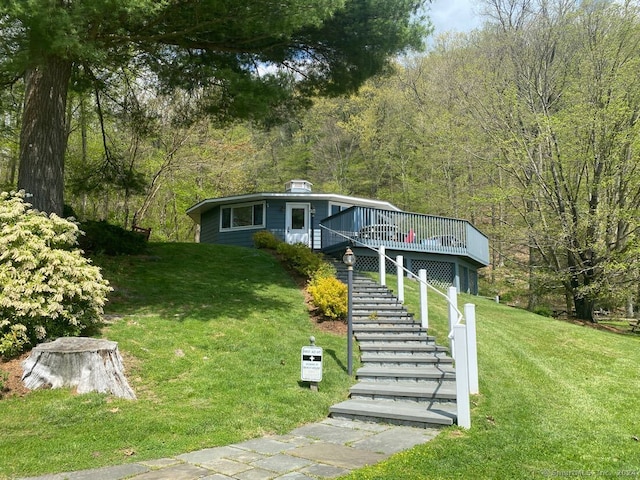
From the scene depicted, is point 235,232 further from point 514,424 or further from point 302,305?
point 514,424

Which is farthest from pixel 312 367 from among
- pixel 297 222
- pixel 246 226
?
pixel 246 226

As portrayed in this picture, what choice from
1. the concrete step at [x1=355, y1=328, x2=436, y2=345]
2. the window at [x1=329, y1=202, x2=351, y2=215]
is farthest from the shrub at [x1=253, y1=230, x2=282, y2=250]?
the concrete step at [x1=355, y1=328, x2=436, y2=345]

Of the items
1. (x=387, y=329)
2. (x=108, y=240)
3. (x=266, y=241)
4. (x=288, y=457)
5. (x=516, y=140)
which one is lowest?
(x=288, y=457)

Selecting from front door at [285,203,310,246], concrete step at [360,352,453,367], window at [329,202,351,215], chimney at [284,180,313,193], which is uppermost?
chimney at [284,180,313,193]

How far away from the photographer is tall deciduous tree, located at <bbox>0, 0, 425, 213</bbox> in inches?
249

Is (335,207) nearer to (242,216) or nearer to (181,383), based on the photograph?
(242,216)

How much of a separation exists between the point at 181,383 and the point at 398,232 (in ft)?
32.9

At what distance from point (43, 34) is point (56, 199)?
3.15 meters

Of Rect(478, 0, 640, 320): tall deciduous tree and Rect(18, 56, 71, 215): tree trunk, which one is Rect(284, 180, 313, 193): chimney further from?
Rect(18, 56, 71, 215): tree trunk

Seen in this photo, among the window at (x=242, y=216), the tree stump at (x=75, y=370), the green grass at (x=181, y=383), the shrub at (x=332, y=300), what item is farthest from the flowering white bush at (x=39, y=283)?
the window at (x=242, y=216)

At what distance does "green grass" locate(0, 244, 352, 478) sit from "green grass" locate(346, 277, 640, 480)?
1.81 metres

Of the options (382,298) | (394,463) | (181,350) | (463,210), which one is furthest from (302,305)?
(463,210)

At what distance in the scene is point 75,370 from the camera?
216 inches

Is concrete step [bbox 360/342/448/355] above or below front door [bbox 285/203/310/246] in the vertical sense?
below
